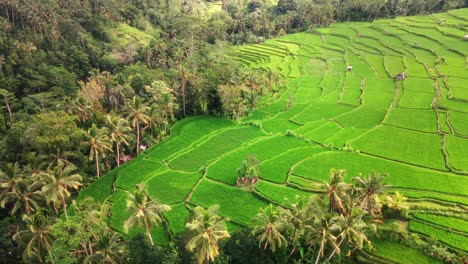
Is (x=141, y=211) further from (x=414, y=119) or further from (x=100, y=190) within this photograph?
(x=414, y=119)

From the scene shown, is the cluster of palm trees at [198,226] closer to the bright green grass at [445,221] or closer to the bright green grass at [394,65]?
the bright green grass at [445,221]

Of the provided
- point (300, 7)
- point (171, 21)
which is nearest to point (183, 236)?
point (171, 21)

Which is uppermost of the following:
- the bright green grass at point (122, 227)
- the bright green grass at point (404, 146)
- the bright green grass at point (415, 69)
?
the bright green grass at point (415, 69)

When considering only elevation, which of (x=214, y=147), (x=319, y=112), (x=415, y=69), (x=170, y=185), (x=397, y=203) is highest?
(x=415, y=69)

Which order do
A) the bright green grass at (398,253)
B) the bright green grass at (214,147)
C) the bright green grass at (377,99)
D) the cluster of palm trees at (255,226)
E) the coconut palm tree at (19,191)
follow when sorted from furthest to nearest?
the bright green grass at (377,99)
the bright green grass at (214,147)
the coconut palm tree at (19,191)
the bright green grass at (398,253)
the cluster of palm trees at (255,226)

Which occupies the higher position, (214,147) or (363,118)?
(363,118)

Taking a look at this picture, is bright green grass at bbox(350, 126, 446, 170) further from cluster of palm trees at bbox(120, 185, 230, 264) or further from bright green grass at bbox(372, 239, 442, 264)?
cluster of palm trees at bbox(120, 185, 230, 264)

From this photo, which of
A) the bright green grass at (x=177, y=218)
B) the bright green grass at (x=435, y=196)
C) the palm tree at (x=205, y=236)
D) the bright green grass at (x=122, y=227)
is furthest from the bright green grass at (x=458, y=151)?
the bright green grass at (x=122, y=227)

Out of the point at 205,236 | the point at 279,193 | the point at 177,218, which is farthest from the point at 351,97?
the point at 205,236
